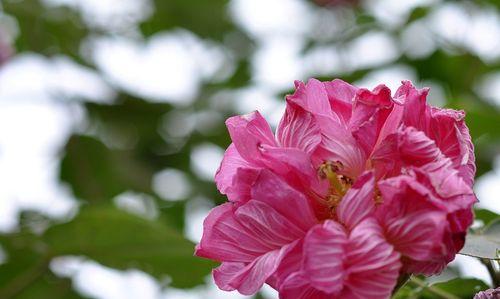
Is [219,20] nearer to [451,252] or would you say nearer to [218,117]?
[218,117]

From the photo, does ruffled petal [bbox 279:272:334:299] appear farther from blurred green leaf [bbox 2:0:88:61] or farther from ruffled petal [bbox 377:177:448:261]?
blurred green leaf [bbox 2:0:88:61]

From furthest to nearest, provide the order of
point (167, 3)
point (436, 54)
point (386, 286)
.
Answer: point (167, 3)
point (436, 54)
point (386, 286)

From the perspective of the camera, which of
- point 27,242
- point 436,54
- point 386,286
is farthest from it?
point 436,54

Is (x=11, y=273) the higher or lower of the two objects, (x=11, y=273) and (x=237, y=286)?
the lower

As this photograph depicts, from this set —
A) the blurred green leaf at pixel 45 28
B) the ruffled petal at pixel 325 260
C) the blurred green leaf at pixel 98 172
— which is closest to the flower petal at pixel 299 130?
the ruffled petal at pixel 325 260

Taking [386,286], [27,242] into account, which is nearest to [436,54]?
[27,242]

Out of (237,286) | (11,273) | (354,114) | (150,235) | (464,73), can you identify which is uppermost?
(354,114)
